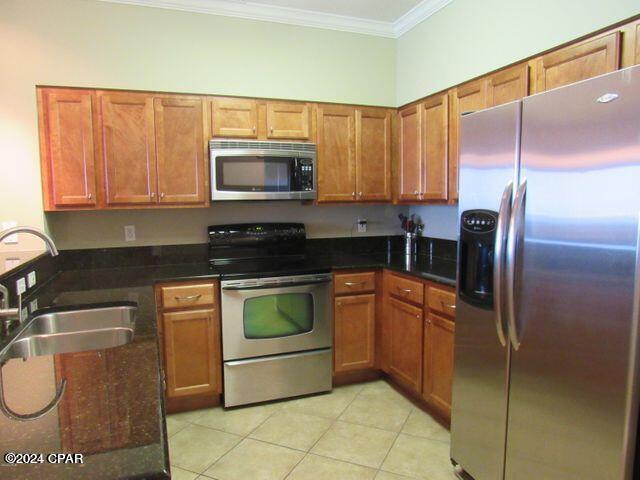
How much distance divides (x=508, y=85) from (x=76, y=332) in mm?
2483

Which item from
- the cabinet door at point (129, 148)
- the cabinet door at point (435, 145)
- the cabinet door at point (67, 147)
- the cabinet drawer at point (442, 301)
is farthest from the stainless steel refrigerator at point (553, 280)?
the cabinet door at point (67, 147)

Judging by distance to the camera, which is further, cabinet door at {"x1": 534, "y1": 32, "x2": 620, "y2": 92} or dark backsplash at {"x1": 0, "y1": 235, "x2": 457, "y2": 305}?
dark backsplash at {"x1": 0, "y1": 235, "x2": 457, "y2": 305}

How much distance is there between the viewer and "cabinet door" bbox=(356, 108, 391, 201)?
11.0 feet

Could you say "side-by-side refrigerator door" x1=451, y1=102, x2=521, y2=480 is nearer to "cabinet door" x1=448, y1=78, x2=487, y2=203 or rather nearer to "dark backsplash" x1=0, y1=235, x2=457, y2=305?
"cabinet door" x1=448, y1=78, x2=487, y2=203

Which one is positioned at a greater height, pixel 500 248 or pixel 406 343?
pixel 500 248

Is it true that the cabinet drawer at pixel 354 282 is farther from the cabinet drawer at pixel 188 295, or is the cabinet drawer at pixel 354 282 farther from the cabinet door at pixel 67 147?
the cabinet door at pixel 67 147

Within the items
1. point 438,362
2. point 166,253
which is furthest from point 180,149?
point 438,362

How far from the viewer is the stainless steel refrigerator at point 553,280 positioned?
1347mm

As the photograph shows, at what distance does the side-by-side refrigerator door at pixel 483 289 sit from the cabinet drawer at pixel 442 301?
33cm

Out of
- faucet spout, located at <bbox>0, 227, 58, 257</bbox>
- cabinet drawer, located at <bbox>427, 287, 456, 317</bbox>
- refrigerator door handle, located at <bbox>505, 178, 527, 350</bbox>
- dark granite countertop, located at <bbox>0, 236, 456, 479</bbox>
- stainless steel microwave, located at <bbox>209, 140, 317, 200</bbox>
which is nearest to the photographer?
dark granite countertop, located at <bbox>0, 236, 456, 479</bbox>

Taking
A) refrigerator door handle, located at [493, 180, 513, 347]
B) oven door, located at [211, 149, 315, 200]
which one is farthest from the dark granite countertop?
refrigerator door handle, located at [493, 180, 513, 347]

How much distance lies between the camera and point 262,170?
303 cm

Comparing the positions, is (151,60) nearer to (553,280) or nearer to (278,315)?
(278,315)

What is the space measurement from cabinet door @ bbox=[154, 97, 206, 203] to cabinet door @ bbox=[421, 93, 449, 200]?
62.3 inches
